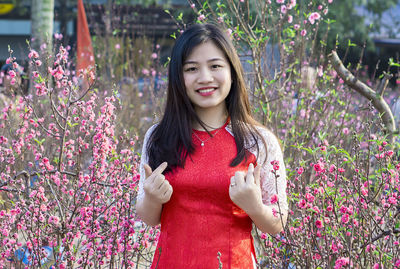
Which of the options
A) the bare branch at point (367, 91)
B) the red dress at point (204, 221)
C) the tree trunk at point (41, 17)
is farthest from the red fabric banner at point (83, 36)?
the red dress at point (204, 221)

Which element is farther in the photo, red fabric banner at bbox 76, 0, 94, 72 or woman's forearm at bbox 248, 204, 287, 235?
red fabric banner at bbox 76, 0, 94, 72

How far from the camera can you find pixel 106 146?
3.06m

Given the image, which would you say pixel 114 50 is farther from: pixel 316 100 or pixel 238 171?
pixel 238 171

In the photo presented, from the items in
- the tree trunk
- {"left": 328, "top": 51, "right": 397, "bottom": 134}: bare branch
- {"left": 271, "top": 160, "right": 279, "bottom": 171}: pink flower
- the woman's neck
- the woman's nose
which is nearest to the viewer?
{"left": 271, "top": 160, "right": 279, "bottom": 171}: pink flower

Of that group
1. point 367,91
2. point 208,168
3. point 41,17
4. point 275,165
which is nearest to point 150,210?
point 208,168

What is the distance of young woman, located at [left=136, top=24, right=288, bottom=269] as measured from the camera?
1.91 m

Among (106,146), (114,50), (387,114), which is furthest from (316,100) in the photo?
(114,50)

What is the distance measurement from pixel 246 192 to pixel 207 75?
484mm

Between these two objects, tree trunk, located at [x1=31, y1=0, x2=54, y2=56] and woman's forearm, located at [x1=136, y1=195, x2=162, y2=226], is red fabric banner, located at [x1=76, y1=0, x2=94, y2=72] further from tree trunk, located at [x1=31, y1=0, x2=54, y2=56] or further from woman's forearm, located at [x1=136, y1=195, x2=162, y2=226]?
woman's forearm, located at [x1=136, y1=195, x2=162, y2=226]

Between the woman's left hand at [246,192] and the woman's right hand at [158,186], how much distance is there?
23 cm

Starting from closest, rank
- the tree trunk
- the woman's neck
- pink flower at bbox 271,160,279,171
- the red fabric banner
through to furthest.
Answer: pink flower at bbox 271,160,279,171 < the woman's neck < the red fabric banner < the tree trunk

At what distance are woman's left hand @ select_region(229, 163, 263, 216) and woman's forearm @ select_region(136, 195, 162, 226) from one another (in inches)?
12.6

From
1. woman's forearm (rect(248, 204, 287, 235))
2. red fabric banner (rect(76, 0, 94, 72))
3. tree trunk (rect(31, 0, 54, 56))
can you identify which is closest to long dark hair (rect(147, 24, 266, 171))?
woman's forearm (rect(248, 204, 287, 235))

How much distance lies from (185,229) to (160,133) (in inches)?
16.3
